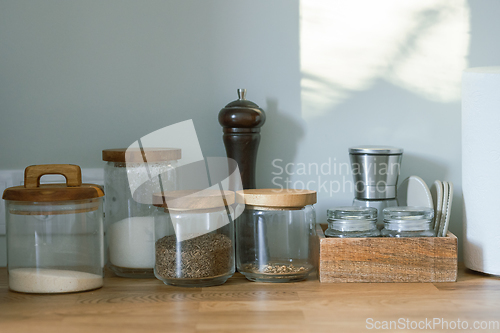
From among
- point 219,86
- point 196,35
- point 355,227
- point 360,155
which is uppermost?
point 196,35

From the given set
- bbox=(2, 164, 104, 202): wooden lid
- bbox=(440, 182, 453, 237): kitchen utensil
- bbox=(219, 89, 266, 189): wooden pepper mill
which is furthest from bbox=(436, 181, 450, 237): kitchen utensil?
bbox=(2, 164, 104, 202): wooden lid

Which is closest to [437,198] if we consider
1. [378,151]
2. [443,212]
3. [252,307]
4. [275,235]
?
[443,212]

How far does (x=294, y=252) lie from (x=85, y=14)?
0.70 metres

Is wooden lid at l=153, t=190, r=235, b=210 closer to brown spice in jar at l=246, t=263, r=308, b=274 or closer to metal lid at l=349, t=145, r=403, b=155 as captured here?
brown spice in jar at l=246, t=263, r=308, b=274

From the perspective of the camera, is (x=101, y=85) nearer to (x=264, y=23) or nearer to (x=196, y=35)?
(x=196, y=35)

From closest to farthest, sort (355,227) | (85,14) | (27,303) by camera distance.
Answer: (27,303) → (355,227) → (85,14)

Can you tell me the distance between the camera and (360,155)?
0.96 metres

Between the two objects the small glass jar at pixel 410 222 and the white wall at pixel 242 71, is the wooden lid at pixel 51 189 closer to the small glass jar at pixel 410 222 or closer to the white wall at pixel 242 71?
the white wall at pixel 242 71

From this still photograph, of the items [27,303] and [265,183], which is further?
[265,183]

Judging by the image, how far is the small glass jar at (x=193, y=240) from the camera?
819mm

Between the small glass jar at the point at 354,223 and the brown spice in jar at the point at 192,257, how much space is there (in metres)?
0.22

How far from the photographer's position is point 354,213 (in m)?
0.88

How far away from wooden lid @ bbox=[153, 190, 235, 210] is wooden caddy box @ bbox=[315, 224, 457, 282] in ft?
0.67

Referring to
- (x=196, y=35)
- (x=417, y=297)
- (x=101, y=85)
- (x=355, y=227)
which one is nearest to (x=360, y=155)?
(x=355, y=227)
